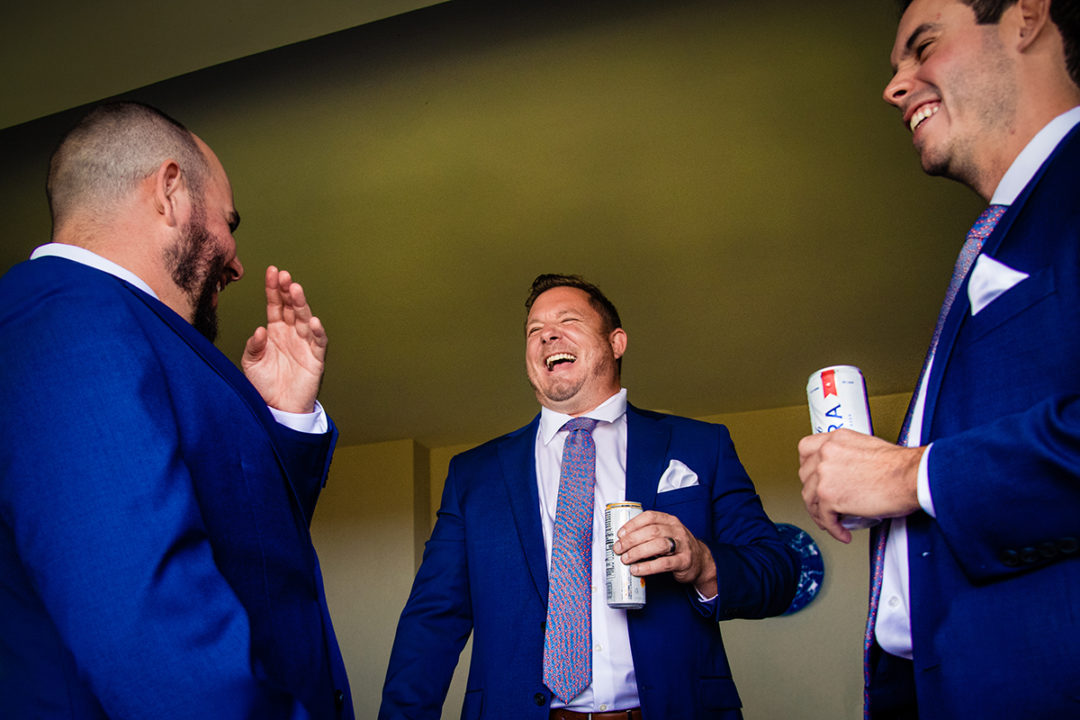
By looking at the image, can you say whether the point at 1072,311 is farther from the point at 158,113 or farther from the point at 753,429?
the point at 753,429

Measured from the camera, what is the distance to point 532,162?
358cm

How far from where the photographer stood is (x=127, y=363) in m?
0.99

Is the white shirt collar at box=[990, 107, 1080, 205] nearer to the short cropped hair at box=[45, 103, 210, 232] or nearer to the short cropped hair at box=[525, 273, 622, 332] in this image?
the short cropped hair at box=[45, 103, 210, 232]

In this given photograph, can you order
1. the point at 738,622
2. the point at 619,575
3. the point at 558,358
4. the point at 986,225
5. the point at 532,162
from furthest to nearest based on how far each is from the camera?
1. the point at 738,622
2. the point at 532,162
3. the point at 558,358
4. the point at 619,575
5. the point at 986,225

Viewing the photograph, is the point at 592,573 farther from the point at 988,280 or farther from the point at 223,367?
the point at 988,280

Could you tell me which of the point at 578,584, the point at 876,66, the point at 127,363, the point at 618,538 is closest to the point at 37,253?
the point at 127,363

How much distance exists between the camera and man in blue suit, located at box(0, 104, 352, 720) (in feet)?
2.87

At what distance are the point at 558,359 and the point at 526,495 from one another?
18.9 inches

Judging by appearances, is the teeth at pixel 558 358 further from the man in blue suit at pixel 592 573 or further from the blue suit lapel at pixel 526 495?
the blue suit lapel at pixel 526 495

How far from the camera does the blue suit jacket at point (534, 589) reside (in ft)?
5.65

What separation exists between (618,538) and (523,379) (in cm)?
418

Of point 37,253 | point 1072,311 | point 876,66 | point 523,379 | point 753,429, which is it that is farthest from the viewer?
point 753,429

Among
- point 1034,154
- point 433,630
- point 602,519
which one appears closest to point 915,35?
point 1034,154

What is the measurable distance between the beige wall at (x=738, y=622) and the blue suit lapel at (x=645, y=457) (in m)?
4.25
